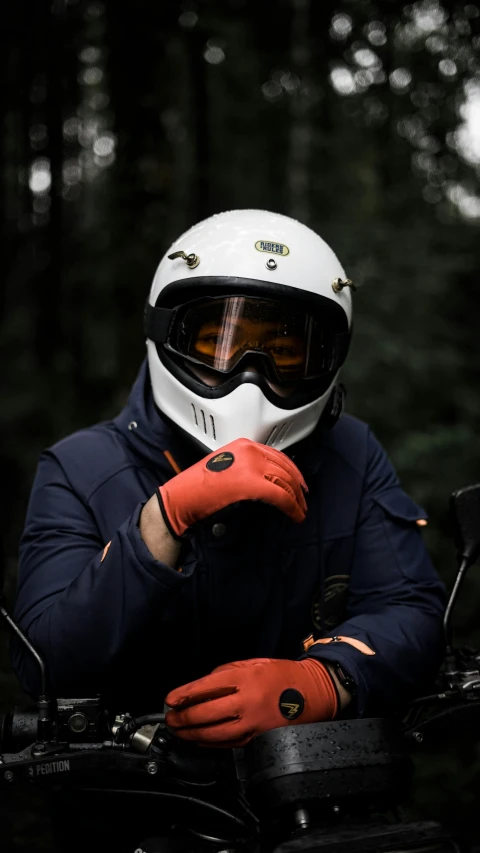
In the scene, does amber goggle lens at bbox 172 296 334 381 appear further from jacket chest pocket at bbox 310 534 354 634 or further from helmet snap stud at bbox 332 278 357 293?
jacket chest pocket at bbox 310 534 354 634

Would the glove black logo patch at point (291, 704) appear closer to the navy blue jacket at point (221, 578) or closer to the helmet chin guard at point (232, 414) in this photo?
the navy blue jacket at point (221, 578)

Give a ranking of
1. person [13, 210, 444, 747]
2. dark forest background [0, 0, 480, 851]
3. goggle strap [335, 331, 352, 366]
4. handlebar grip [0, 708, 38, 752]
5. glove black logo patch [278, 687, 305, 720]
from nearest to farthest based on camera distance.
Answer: handlebar grip [0, 708, 38, 752]
glove black logo patch [278, 687, 305, 720]
person [13, 210, 444, 747]
goggle strap [335, 331, 352, 366]
dark forest background [0, 0, 480, 851]

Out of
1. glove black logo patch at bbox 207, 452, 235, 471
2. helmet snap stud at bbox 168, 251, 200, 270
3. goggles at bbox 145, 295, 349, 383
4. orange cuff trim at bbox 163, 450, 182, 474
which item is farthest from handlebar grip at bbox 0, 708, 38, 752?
helmet snap stud at bbox 168, 251, 200, 270

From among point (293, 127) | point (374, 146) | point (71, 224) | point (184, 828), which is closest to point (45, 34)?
point (374, 146)

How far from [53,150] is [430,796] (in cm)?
862

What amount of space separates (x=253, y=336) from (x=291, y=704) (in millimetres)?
1237

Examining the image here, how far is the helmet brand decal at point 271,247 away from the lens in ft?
9.27

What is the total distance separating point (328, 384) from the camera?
289 centimetres

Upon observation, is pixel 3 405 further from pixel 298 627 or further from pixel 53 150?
pixel 298 627

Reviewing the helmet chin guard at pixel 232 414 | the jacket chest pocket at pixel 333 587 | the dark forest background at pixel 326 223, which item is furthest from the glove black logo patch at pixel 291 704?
the dark forest background at pixel 326 223

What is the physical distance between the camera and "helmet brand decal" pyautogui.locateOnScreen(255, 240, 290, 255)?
283 cm

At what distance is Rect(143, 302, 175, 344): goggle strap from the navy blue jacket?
0.26m

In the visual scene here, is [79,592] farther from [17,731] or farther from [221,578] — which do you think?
[221,578]

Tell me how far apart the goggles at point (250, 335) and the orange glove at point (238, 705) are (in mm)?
1052
